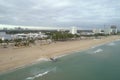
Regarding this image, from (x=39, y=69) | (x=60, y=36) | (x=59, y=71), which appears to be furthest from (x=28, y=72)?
(x=60, y=36)

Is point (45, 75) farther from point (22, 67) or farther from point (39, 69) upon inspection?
point (22, 67)

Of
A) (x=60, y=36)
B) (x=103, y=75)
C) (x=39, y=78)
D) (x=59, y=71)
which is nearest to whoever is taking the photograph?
(x=39, y=78)

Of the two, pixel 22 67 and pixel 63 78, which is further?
pixel 22 67

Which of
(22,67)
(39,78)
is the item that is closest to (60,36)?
(22,67)

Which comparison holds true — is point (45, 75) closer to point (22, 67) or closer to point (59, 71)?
point (59, 71)

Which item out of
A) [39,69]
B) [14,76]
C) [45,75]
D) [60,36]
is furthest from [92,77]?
[60,36]

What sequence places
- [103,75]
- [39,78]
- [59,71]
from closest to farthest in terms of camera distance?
[39,78] < [103,75] < [59,71]

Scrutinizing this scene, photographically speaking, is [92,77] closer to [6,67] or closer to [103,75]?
[103,75]

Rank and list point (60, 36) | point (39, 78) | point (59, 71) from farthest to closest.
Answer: point (60, 36) < point (59, 71) < point (39, 78)

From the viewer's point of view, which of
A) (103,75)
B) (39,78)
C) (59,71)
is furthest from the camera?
(59,71)
